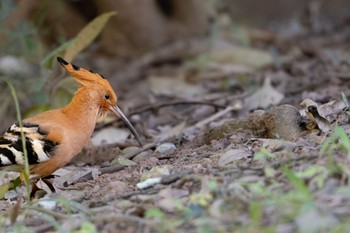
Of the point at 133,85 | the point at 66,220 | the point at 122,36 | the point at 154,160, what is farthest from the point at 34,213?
the point at 122,36

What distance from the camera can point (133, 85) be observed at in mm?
7383

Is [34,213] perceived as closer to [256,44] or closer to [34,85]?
[34,85]

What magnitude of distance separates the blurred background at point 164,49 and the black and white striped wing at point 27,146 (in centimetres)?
190

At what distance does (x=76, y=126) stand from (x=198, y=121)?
139cm

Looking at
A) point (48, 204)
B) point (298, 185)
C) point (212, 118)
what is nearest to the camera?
point (298, 185)

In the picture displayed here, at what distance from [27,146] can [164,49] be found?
4.14 meters

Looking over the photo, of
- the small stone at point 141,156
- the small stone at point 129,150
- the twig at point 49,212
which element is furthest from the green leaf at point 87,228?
the small stone at point 129,150

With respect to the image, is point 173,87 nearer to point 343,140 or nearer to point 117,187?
point 117,187

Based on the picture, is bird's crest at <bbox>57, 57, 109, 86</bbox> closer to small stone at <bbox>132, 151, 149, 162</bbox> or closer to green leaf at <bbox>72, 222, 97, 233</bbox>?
small stone at <bbox>132, 151, 149, 162</bbox>

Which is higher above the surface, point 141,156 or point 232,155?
point 141,156

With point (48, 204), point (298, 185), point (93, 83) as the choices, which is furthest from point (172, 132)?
point (298, 185)

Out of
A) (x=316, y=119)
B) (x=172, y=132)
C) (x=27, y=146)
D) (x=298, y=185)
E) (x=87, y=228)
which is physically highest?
(x=172, y=132)

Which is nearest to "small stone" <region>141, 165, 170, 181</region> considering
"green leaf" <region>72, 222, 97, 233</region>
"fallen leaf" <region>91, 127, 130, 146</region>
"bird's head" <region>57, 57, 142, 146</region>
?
"green leaf" <region>72, 222, 97, 233</region>

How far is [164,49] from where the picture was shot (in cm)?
800
